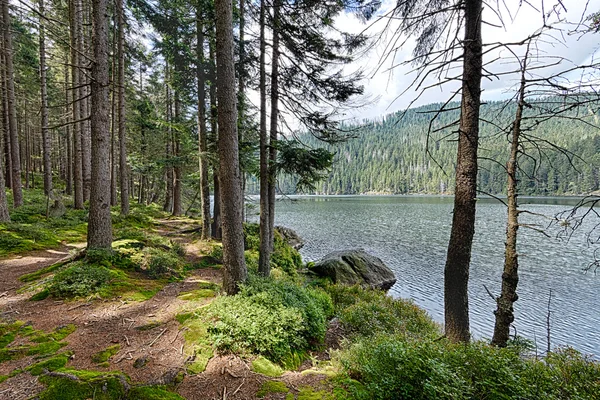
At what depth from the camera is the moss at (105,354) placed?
9.61ft

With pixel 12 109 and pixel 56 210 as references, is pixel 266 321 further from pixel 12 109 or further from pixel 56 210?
pixel 12 109

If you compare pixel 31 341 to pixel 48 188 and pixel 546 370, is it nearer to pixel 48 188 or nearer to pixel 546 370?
pixel 546 370

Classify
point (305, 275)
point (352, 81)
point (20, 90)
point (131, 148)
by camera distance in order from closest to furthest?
point (352, 81), point (305, 275), point (20, 90), point (131, 148)

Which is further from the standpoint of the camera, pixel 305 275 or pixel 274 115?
pixel 305 275

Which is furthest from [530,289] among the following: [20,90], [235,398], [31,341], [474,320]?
[20,90]

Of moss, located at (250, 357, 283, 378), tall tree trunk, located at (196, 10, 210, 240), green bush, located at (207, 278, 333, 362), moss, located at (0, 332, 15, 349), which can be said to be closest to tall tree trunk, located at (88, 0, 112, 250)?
moss, located at (0, 332, 15, 349)

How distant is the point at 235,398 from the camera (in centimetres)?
274

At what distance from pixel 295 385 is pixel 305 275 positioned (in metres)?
7.88

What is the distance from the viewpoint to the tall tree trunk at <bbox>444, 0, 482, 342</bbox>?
3443 mm

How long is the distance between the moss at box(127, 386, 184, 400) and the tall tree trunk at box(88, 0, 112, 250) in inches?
170

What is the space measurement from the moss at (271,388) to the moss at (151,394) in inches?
32.8

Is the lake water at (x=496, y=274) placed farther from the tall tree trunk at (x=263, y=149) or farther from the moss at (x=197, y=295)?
the moss at (x=197, y=295)

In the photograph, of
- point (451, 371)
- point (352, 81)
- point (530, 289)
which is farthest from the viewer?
point (530, 289)

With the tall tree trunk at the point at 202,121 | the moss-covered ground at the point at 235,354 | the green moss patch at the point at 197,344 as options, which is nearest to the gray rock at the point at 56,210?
the tall tree trunk at the point at 202,121
